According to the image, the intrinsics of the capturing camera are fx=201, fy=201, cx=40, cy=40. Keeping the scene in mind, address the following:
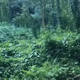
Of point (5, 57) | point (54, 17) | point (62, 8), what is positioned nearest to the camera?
point (5, 57)

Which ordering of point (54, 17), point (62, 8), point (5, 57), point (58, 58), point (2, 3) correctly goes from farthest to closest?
1. point (2, 3)
2. point (54, 17)
3. point (62, 8)
4. point (5, 57)
5. point (58, 58)

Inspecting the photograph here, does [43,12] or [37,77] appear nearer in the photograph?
[37,77]

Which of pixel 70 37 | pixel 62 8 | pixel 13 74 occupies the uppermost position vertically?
pixel 62 8

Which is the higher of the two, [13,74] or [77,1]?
[77,1]

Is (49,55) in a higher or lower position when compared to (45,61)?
higher

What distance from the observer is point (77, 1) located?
903 cm

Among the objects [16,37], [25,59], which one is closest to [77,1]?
[25,59]

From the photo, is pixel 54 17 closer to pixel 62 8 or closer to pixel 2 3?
pixel 62 8

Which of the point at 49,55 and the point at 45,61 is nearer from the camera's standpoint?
the point at 45,61

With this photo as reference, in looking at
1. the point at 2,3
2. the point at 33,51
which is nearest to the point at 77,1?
the point at 33,51

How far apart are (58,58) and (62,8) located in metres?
5.36

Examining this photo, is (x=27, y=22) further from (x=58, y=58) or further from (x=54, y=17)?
(x=54, y=17)

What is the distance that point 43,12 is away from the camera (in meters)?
13.0

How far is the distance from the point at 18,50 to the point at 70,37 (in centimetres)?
224
